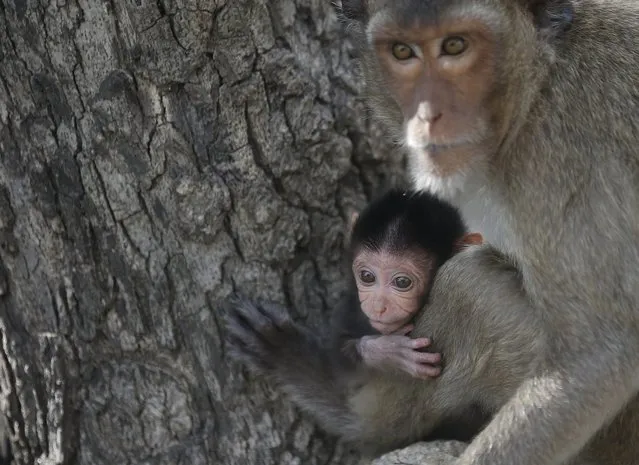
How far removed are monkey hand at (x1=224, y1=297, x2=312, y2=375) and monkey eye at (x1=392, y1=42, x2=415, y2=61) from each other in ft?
3.80

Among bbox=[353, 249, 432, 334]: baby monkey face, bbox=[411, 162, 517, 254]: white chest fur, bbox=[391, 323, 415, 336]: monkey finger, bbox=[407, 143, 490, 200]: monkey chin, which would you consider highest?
bbox=[407, 143, 490, 200]: monkey chin

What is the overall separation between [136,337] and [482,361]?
51.4 inches

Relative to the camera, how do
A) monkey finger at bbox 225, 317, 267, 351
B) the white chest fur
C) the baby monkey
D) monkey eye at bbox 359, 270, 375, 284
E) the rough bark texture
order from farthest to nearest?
monkey eye at bbox 359, 270, 375, 284
the baby monkey
monkey finger at bbox 225, 317, 267, 351
the rough bark texture
the white chest fur

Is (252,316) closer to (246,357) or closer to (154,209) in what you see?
(246,357)

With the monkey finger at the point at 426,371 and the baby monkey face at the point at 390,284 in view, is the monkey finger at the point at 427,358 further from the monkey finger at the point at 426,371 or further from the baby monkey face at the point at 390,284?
the baby monkey face at the point at 390,284

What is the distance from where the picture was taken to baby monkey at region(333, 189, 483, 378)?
15.2ft

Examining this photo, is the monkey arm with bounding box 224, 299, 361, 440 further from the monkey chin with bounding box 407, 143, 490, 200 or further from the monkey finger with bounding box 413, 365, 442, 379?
the monkey chin with bounding box 407, 143, 490, 200

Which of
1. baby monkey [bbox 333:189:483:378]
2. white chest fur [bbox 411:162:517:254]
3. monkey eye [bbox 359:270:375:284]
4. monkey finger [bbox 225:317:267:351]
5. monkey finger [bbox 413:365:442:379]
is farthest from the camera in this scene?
monkey eye [bbox 359:270:375:284]

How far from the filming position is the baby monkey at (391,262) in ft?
15.2

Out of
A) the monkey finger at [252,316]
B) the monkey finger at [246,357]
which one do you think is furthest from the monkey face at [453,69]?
the monkey finger at [246,357]

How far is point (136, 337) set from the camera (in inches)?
169

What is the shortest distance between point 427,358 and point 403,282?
1.71ft

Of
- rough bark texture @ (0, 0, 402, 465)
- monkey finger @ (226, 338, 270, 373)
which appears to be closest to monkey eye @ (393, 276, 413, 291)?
rough bark texture @ (0, 0, 402, 465)

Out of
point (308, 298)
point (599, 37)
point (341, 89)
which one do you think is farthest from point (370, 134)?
point (599, 37)
